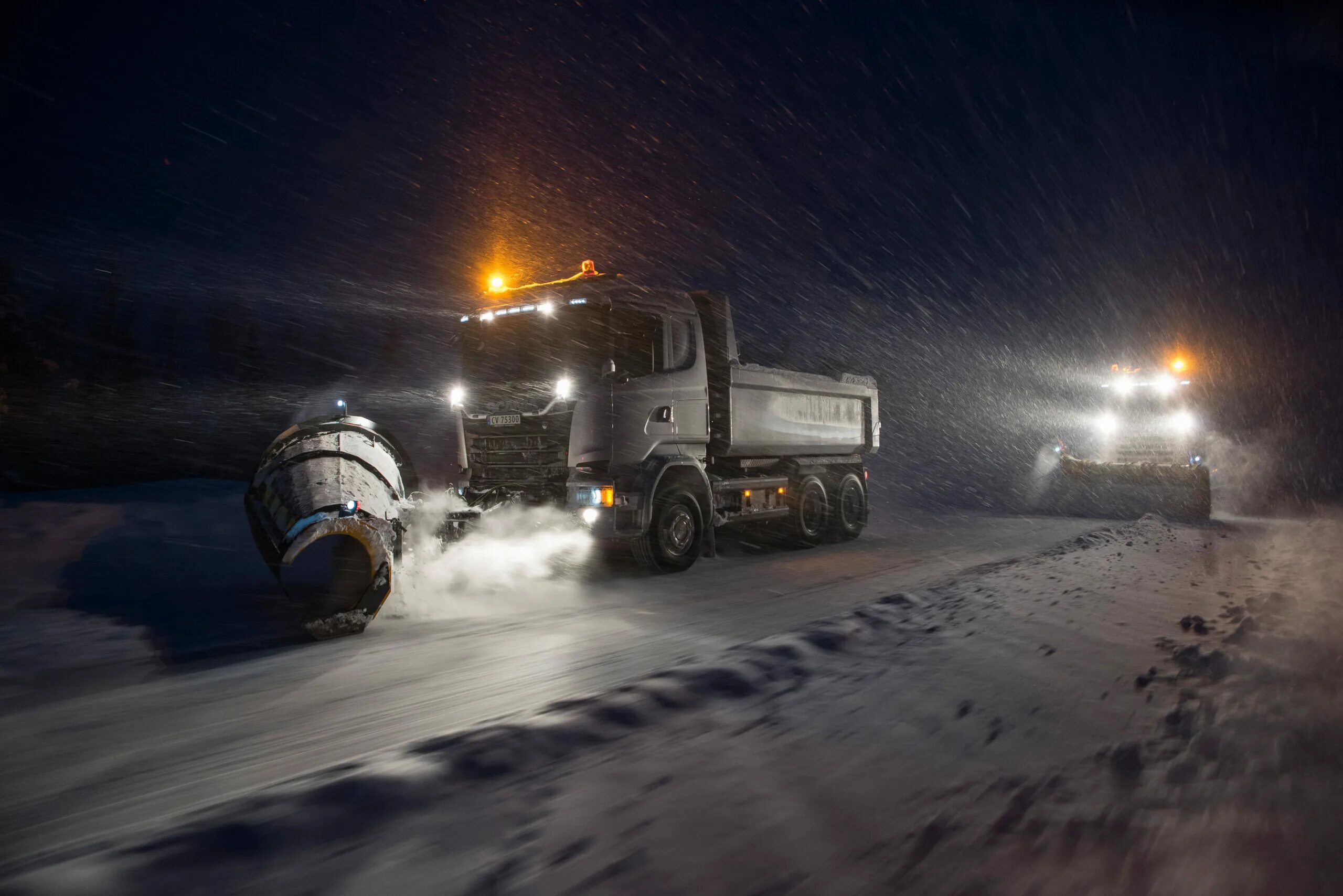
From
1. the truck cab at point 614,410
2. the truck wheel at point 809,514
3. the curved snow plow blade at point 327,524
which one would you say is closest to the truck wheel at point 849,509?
the truck wheel at point 809,514

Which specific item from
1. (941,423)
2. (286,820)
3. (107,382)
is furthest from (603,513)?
(941,423)

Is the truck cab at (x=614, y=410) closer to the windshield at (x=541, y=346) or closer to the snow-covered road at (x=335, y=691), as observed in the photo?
the windshield at (x=541, y=346)

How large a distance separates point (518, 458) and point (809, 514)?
5169 mm

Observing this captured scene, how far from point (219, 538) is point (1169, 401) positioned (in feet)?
63.8

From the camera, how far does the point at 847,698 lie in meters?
5.11

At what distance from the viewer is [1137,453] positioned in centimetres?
2089

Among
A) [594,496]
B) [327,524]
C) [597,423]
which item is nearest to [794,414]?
[597,423]

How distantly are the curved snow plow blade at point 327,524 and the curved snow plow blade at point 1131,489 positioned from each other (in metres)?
16.4

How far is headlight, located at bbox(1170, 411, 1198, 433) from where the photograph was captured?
20.5m

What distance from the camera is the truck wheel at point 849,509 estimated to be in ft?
47.4

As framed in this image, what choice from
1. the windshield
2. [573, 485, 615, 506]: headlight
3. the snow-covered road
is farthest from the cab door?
the snow-covered road

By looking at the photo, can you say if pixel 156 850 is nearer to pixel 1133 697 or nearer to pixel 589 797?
pixel 589 797

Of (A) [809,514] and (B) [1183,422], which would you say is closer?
(A) [809,514]

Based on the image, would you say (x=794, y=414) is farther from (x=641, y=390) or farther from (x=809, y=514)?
(x=641, y=390)
